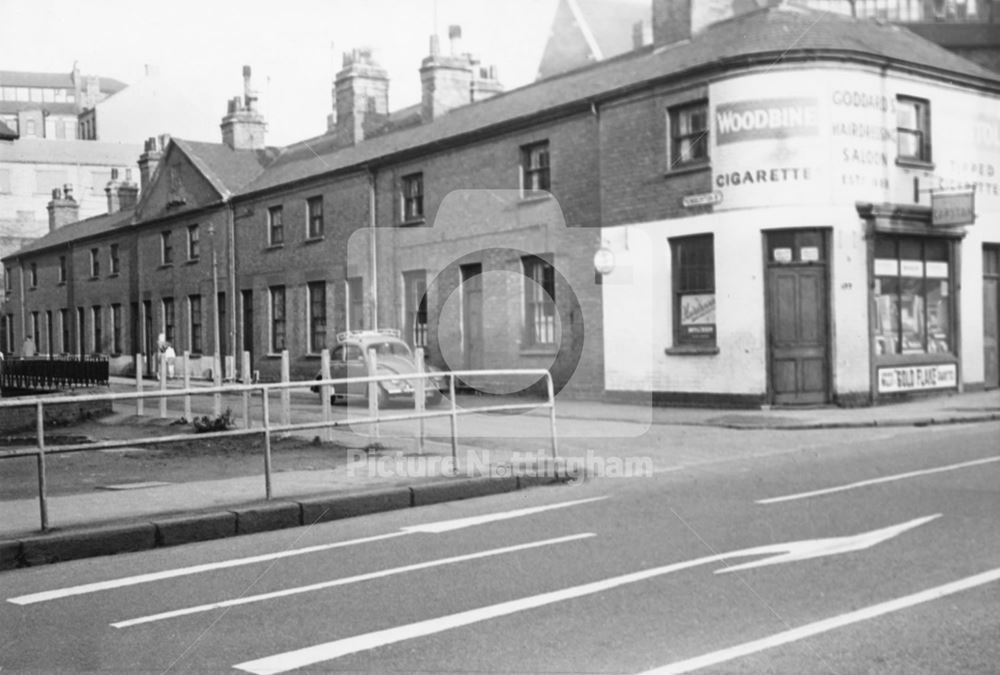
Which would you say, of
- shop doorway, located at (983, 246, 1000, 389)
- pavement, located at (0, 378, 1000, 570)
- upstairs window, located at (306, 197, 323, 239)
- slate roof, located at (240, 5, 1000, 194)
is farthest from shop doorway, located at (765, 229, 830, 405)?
upstairs window, located at (306, 197, 323, 239)

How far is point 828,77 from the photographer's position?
19750mm

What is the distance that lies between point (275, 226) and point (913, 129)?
20.9m

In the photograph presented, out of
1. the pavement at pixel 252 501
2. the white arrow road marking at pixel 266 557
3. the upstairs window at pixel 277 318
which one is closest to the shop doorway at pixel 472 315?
the upstairs window at pixel 277 318

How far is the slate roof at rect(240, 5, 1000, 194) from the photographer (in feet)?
65.5

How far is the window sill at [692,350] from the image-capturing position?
67.8ft

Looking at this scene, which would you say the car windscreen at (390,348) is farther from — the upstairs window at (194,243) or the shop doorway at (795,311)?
the upstairs window at (194,243)

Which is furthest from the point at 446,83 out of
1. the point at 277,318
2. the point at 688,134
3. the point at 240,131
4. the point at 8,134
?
the point at 8,134

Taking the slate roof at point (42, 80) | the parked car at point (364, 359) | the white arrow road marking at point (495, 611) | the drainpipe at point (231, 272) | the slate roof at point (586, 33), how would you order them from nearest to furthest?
1. the white arrow road marking at point (495, 611)
2. the slate roof at point (42, 80)
3. the parked car at point (364, 359)
4. the drainpipe at point (231, 272)
5. the slate roof at point (586, 33)

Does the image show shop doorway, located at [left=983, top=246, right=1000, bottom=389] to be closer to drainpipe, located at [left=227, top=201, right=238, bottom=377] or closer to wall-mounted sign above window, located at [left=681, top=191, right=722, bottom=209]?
wall-mounted sign above window, located at [left=681, top=191, right=722, bottom=209]

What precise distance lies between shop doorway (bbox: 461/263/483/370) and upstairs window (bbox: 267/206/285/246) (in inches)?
393

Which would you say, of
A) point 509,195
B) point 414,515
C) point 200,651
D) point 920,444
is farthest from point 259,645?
point 509,195

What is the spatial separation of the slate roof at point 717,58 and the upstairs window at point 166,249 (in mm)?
12756

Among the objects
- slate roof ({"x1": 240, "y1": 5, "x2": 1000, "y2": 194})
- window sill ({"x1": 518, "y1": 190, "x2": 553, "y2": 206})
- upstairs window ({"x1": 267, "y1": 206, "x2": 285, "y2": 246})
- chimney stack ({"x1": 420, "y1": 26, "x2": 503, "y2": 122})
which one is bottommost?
window sill ({"x1": 518, "y1": 190, "x2": 553, "y2": 206})

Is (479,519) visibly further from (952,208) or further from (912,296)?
(952,208)
